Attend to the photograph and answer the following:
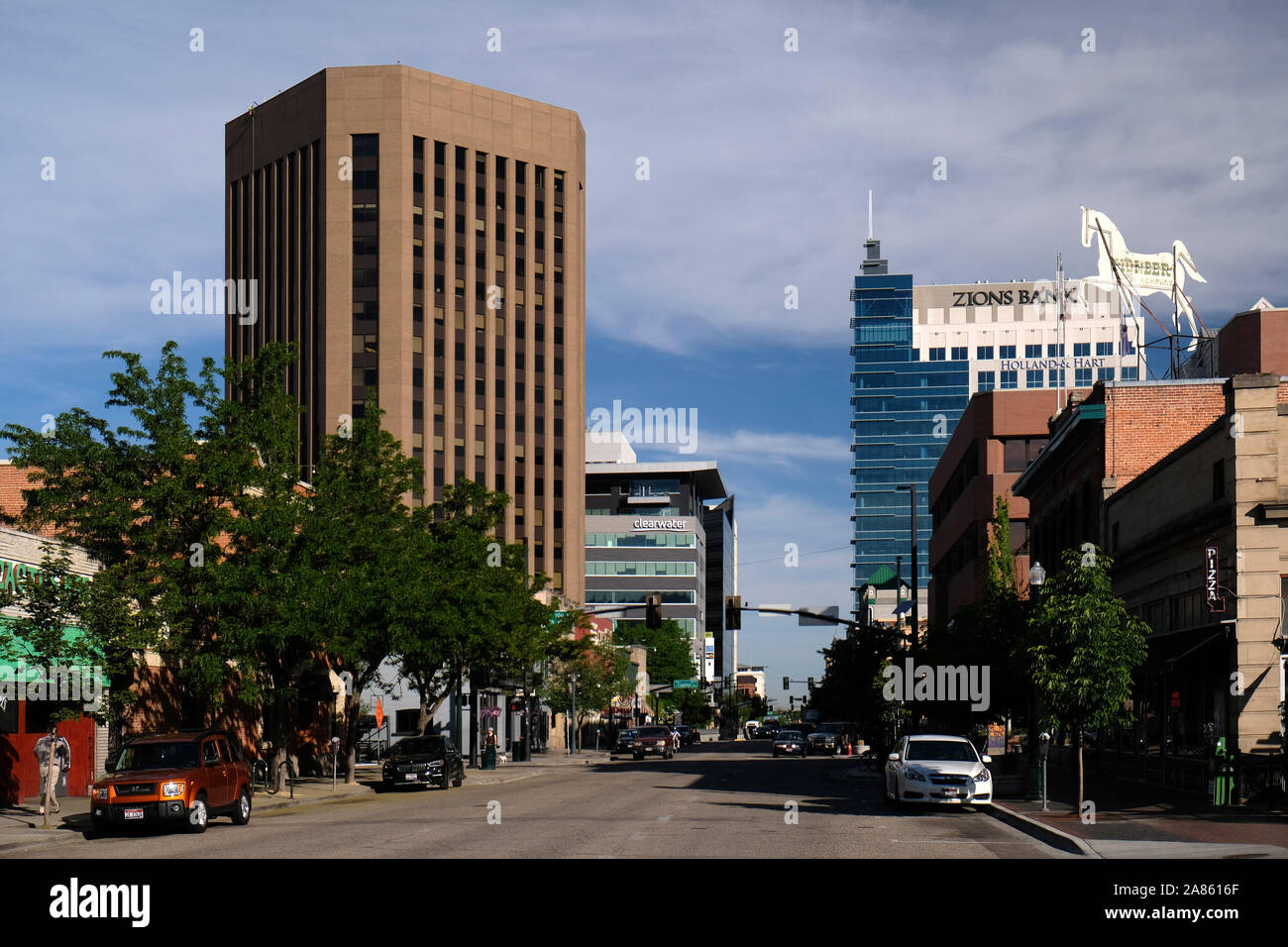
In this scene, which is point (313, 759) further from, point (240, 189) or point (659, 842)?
point (240, 189)

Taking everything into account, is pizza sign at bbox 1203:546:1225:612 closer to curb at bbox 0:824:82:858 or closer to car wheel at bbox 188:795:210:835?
car wheel at bbox 188:795:210:835

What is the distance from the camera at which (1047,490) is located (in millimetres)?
56344

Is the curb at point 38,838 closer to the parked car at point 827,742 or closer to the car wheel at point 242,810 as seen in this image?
the car wheel at point 242,810

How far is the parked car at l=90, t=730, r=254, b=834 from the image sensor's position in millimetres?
24516

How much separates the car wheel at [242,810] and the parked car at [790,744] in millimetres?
55575

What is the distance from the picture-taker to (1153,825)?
24594 mm

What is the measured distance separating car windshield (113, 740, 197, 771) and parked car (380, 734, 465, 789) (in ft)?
48.4

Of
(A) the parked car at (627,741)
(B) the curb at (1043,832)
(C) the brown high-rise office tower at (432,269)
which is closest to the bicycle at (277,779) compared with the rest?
(B) the curb at (1043,832)

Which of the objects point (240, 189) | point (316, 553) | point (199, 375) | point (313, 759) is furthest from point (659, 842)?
point (240, 189)

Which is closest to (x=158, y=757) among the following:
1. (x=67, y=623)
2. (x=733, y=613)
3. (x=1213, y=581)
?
(x=67, y=623)

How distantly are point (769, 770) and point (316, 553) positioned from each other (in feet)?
83.2

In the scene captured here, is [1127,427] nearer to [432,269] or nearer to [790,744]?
[790,744]

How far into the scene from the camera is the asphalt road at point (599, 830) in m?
20.5

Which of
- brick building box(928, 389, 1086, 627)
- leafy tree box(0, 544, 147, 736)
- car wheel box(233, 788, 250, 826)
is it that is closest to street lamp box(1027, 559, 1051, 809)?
car wheel box(233, 788, 250, 826)
